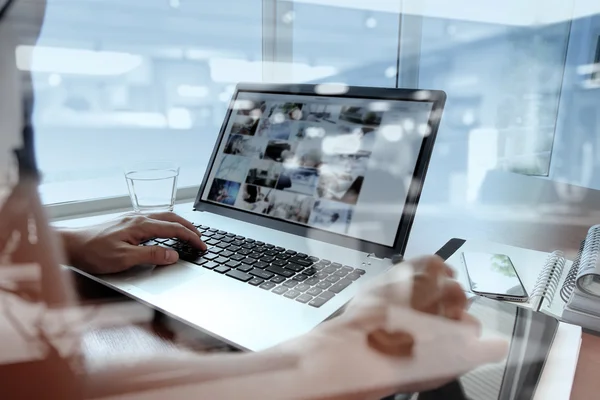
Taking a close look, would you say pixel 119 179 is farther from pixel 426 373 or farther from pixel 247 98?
pixel 426 373

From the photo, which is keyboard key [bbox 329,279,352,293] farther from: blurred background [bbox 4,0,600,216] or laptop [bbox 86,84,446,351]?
blurred background [bbox 4,0,600,216]

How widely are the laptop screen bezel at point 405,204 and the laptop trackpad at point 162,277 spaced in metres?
0.19

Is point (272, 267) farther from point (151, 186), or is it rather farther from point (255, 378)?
point (151, 186)

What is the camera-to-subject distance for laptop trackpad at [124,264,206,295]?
1.87ft

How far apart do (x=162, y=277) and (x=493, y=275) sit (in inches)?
18.0

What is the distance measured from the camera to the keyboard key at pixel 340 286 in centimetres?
53

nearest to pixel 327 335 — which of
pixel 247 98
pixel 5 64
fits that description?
pixel 5 64

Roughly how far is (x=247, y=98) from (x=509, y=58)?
2.74 feet

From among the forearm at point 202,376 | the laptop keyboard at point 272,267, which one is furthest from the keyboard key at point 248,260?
the forearm at point 202,376

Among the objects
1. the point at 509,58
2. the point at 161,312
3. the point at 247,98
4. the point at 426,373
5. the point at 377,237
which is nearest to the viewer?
the point at 426,373

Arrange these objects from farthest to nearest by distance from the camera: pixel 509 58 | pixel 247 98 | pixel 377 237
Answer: pixel 509 58 < pixel 247 98 < pixel 377 237

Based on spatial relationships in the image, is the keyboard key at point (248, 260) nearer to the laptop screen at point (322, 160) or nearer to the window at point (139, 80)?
the laptop screen at point (322, 160)

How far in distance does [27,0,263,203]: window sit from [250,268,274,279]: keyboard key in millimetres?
333

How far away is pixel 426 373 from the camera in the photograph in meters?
0.36
